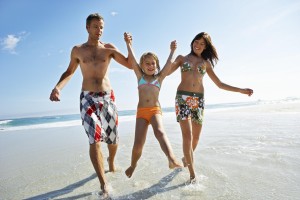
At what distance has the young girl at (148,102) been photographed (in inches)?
143

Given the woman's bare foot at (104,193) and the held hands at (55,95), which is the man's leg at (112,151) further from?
the held hands at (55,95)

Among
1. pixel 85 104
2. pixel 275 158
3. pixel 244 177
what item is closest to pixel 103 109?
pixel 85 104

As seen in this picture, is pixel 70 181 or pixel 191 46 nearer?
pixel 70 181

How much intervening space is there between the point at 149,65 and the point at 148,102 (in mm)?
589

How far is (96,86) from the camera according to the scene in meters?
4.04

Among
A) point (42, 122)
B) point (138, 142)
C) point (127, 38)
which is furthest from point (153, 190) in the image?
point (42, 122)

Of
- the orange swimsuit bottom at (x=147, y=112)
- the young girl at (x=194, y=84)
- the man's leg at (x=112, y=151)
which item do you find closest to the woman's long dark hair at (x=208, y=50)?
the young girl at (x=194, y=84)

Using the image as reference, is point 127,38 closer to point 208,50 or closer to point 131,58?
point 131,58

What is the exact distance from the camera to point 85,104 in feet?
12.8

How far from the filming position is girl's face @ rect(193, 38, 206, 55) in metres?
4.67

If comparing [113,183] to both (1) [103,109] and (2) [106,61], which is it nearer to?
(1) [103,109]

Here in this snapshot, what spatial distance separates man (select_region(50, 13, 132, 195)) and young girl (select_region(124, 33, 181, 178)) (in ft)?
1.47

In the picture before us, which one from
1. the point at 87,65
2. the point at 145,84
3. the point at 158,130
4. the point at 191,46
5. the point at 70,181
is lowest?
the point at 70,181

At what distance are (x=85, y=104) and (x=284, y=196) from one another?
286 cm
